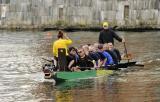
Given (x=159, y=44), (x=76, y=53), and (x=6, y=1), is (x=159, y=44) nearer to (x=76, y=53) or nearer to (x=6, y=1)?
(x=76, y=53)

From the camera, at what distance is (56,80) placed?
91.0 feet

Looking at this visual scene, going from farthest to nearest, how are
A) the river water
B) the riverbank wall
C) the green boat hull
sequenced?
the riverbank wall
the green boat hull
the river water

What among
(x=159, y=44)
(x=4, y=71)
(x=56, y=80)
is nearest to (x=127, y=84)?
(x=56, y=80)

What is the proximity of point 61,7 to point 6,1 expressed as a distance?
10735mm

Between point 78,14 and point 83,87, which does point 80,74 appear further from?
point 78,14

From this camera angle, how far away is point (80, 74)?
28.6 m

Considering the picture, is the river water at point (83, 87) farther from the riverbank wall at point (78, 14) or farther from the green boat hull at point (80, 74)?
the riverbank wall at point (78, 14)

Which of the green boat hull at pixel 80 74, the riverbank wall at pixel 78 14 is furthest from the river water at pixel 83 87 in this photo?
the riverbank wall at pixel 78 14

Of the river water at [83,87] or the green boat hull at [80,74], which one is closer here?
the river water at [83,87]

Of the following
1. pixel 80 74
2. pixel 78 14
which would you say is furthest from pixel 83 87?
pixel 78 14

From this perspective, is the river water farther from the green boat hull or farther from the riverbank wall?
the riverbank wall

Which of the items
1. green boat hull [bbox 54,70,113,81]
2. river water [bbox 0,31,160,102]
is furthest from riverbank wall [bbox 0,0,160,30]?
green boat hull [bbox 54,70,113,81]

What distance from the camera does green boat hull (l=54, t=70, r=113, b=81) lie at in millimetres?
27516

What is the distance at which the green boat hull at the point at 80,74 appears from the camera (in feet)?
90.3
